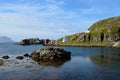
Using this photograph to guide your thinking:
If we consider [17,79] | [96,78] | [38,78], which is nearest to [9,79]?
[17,79]

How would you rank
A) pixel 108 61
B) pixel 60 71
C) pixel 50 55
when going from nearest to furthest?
pixel 60 71 < pixel 108 61 < pixel 50 55

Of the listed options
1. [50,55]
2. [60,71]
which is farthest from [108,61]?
[60,71]

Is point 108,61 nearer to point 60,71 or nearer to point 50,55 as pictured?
point 50,55

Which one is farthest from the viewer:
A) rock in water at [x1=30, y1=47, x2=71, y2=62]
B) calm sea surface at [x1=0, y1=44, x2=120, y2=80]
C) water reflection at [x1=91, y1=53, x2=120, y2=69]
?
rock in water at [x1=30, y1=47, x2=71, y2=62]

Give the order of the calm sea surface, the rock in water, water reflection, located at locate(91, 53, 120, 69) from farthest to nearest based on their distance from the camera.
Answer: the rock in water, water reflection, located at locate(91, 53, 120, 69), the calm sea surface

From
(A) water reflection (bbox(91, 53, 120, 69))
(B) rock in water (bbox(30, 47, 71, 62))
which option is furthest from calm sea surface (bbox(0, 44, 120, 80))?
(B) rock in water (bbox(30, 47, 71, 62))

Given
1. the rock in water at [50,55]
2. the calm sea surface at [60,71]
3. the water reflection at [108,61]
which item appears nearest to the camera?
the calm sea surface at [60,71]

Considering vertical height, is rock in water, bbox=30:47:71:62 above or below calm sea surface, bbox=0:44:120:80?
above

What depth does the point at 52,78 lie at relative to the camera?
52.2 metres

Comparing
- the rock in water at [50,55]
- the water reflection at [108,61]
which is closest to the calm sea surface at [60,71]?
the water reflection at [108,61]

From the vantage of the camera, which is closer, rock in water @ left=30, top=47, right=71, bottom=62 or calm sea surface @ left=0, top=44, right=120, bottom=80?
calm sea surface @ left=0, top=44, right=120, bottom=80

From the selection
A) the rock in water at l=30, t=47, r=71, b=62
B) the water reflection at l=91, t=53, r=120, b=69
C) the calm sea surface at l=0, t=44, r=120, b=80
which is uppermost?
the rock in water at l=30, t=47, r=71, b=62

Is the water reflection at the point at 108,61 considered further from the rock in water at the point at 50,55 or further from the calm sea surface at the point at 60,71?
the rock in water at the point at 50,55

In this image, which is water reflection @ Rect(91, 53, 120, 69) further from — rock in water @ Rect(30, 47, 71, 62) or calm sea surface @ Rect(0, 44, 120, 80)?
rock in water @ Rect(30, 47, 71, 62)
